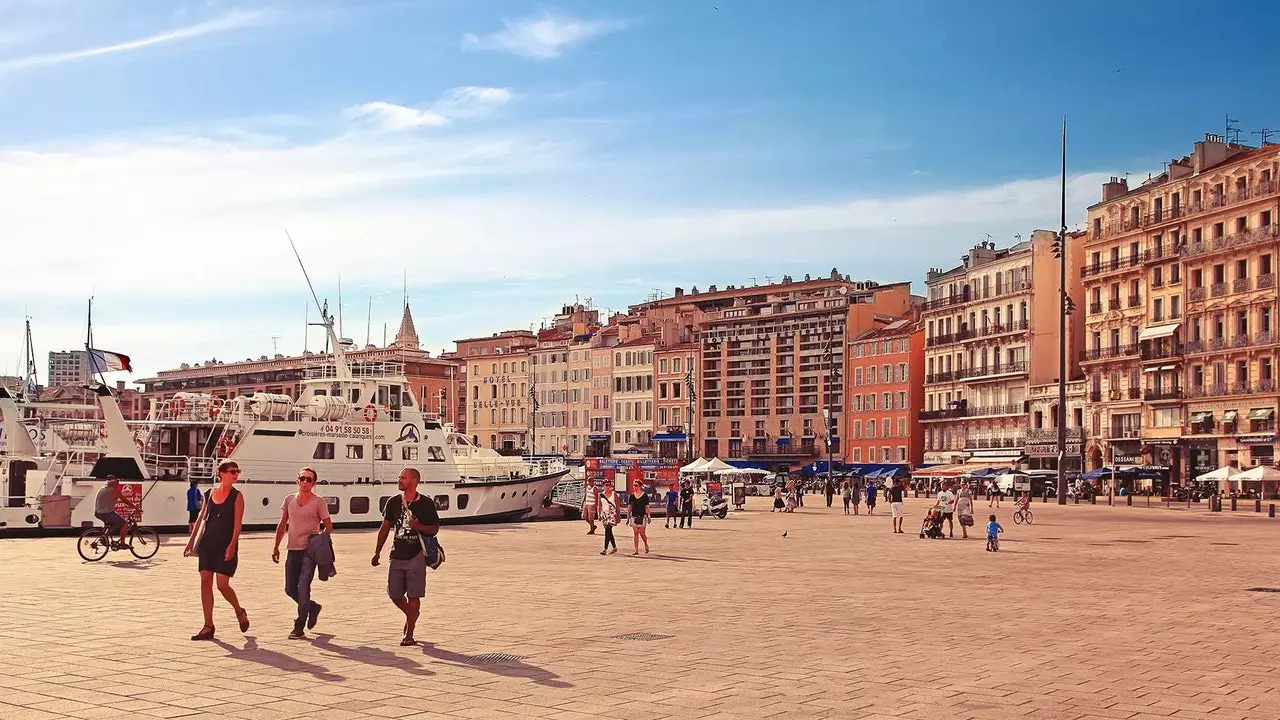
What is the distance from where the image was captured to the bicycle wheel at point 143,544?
25023mm

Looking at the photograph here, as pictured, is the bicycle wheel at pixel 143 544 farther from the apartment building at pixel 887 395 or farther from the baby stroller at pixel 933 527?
the apartment building at pixel 887 395

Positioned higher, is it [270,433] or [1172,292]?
[1172,292]

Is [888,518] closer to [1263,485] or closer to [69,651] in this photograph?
[1263,485]

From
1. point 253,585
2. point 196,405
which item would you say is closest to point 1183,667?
point 253,585

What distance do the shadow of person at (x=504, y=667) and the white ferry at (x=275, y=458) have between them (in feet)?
82.8

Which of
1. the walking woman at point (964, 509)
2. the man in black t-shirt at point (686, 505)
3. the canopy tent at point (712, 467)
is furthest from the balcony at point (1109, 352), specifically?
the walking woman at point (964, 509)

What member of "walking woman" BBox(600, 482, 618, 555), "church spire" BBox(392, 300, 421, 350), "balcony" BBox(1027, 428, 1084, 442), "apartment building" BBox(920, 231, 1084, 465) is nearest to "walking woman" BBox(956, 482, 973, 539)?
"walking woman" BBox(600, 482, 618, 555)

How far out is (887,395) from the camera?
104438mm

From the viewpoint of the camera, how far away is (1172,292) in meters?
74.9

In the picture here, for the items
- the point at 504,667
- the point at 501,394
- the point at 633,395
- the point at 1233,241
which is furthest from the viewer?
the point at 501,394

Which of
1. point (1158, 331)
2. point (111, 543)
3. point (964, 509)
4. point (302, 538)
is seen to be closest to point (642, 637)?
point (302, 538)

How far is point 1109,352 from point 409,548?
74.2 m

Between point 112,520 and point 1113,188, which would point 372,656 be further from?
point 1113,188

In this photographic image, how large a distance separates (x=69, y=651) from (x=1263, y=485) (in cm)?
6621
